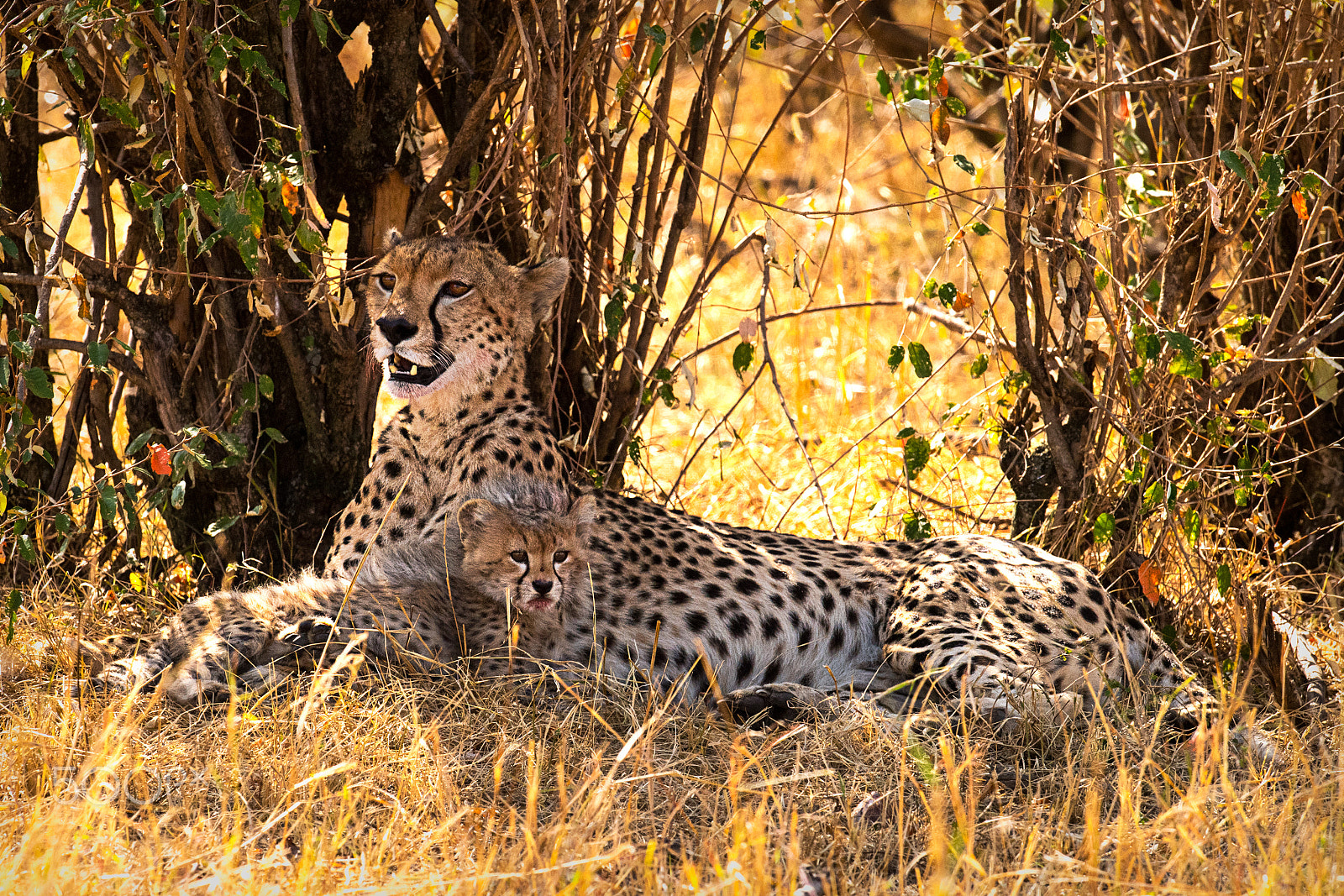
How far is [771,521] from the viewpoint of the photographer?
5453 mm

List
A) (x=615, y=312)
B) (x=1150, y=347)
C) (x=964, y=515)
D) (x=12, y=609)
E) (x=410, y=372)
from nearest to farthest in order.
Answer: (x=12, y=609) < (x=1150, y=347) < (x=410, y=372) < (x=615, y=312) < (x=964, y=515)

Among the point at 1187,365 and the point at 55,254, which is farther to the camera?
the point at 1187,365

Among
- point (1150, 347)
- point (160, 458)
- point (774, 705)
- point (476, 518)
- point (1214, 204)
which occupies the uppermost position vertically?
point (1214, 204)

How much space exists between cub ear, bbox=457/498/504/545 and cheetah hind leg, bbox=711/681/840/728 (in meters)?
0.79

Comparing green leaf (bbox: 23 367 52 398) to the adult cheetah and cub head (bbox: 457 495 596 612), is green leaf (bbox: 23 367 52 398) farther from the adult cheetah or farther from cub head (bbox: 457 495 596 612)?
cub head (bbox: 457 495 596 612)

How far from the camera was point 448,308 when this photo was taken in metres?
4.05

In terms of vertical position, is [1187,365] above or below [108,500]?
above

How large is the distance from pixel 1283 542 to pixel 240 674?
3.42 m

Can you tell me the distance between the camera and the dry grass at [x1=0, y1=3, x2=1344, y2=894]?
2.47 metres

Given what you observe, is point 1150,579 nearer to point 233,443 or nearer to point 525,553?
Answer: point 525,553

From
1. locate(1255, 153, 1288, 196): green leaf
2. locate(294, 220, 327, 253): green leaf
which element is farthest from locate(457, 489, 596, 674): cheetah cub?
locate(1255, 153, 1288, 196): green leaf

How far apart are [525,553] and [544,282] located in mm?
929

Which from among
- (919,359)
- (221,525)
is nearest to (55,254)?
(221,525)

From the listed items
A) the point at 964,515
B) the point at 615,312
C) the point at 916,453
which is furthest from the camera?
the point at 964,515
